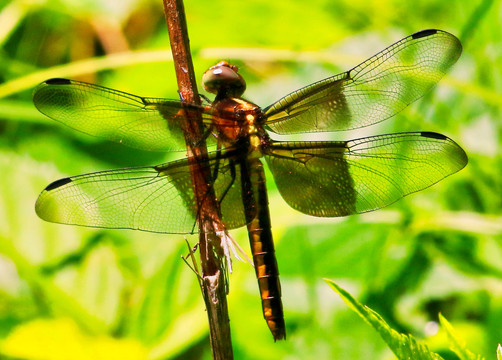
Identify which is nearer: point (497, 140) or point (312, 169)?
point (312, 169)

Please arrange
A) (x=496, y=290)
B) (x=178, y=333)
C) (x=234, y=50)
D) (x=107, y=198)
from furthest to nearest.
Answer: (x=234, y=50), (x=496, y=290), (x=178, y=333), (x=107, y=198)

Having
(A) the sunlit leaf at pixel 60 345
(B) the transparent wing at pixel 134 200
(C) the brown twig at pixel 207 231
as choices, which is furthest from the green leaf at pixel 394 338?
(A) the sunlit leaf at pixel 60 345

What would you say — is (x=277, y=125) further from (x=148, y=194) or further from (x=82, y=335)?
(x=82, y=335)

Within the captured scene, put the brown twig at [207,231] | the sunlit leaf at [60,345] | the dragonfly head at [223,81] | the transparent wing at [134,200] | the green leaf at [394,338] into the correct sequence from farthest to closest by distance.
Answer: the sunlit leaf at [60,345]
the dragonfly head at [223,81]
the transparent wing at [134,200]
the brown twig at [207,231]
the green leaf at [394,338]

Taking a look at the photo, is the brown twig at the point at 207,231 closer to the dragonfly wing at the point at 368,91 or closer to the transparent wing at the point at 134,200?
the transparent wing at the point at 134,200

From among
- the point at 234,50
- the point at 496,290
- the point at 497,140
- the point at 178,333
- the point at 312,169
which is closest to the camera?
the point at 312,169

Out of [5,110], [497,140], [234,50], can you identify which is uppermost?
[5,110]

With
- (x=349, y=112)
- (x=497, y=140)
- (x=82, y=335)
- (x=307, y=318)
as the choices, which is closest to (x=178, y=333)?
(x=82, y=335)
